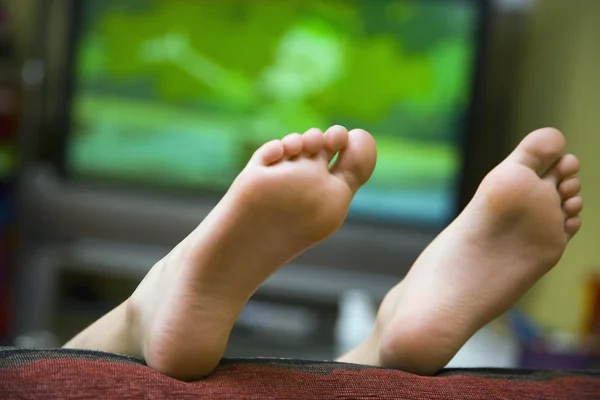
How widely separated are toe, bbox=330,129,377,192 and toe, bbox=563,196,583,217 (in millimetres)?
199

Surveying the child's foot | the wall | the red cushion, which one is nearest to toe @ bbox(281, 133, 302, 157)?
the child's foot

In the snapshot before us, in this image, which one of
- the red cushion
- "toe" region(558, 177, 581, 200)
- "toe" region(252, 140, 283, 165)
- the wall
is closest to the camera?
the red cushion

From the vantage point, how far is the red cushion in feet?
1.50

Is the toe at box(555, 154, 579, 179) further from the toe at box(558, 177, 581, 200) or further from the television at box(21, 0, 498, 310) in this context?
the television at box(21, 0, 498, 310)

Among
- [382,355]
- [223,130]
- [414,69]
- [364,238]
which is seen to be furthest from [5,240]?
[382,355]

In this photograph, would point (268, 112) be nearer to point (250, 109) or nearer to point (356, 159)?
point (250, 109)

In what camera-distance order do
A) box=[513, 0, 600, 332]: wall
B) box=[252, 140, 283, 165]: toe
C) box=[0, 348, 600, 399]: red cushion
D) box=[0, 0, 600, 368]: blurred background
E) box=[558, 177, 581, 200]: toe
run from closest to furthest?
box=[0, 348, 600, 399]: red cushion
box=[252, 140, 283, 165]: toe
box=[558, 177, 581, 200]: toe
box=[513, 0, 600, 332]: wall
box=[0, 0, 600, 368]: blurred background

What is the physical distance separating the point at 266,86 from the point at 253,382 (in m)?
1.62

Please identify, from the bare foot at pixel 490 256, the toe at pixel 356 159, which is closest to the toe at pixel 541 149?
the bare foot at pixel 490 256

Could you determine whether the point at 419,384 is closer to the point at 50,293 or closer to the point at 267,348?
the point at 267,348

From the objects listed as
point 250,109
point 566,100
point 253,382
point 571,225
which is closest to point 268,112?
point 250,109

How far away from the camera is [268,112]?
2041 mm

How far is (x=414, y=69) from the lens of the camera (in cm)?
199

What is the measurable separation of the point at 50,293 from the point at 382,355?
157cm
